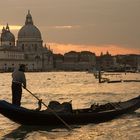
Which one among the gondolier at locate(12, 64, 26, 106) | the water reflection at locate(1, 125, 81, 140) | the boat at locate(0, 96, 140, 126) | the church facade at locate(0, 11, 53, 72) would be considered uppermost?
the church facade at locate(0, 11, 53, 72)

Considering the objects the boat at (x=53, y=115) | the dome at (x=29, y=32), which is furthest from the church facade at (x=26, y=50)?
the boat at (x=53, y=115)

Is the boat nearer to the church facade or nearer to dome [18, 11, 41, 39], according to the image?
the church facade

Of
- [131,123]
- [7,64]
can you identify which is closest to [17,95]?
[131,123]

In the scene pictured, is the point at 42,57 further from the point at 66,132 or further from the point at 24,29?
the point at 66,132

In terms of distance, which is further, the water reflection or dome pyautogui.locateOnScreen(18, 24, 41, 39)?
dome pyautogui.locateOnScreen(18, 24, 41, 39)

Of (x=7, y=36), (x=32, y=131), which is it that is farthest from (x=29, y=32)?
(x=32, y=131)

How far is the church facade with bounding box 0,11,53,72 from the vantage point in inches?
6873

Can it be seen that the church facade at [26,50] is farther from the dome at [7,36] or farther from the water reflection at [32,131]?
the water reflection at [32,131]

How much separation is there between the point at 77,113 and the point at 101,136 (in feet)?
5.83

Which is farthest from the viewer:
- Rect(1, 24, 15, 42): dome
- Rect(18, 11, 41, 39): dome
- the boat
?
Rect(1, 24, 15, 42): dome

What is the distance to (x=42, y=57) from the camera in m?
191

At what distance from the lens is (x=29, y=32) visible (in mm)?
184000

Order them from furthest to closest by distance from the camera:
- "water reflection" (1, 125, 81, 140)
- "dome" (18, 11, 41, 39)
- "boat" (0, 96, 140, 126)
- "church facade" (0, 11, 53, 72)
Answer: "dome" (18, 11, 41, 39), "church facade" (0, 11, 53, 72), "boat" (0, 96, 140, 126), "water reflection" (1, 125, 81, 140)

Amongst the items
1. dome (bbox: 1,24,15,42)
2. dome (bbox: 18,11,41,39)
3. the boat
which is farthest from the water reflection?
dome (bbox: 1,24,15,42)
